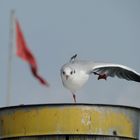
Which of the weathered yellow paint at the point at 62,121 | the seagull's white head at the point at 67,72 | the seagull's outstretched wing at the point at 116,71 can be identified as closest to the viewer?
the weathered yellow paint at the point at 62,121

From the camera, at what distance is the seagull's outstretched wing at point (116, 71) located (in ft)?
90.4

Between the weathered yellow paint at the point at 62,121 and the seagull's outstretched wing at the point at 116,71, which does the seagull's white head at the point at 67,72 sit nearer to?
the seagull's outstretched wing at the point at 116,71

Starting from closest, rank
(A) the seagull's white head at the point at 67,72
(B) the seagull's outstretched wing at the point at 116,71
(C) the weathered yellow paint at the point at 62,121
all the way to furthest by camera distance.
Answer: (C) the weathered yellow paint at the point at 62,121 < (A) the seagull's white head at the point at 67,72 < (B) the seagull's outstretched wing at the point at 116,71

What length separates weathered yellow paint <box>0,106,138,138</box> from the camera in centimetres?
2575

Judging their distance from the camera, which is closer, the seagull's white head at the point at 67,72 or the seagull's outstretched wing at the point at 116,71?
the seagull's white head at the point at 67,72

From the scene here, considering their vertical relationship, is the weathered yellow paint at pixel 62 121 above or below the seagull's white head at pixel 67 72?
below

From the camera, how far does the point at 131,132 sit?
88.2 feet

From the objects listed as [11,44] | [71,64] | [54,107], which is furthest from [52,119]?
[11,44]

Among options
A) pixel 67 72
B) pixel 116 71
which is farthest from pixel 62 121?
pixel 116 71

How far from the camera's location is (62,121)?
25734 mm

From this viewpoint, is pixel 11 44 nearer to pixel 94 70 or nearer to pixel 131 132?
pixel 94 70

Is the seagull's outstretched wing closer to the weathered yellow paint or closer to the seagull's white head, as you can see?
the seagull's white head

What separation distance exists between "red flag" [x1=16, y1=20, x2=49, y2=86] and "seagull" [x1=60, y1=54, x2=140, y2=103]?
1069 mm

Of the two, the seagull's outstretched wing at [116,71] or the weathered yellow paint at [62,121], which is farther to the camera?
the seagull's outstretched wing at [116,71]
